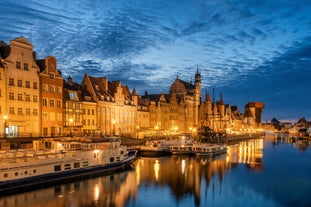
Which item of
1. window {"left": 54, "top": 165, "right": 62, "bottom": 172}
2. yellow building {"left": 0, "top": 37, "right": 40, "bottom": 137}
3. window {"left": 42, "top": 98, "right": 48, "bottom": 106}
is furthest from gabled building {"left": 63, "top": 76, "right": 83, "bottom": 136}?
window {"left": 54, "top": 165, "right": 62, "bottom": 172}

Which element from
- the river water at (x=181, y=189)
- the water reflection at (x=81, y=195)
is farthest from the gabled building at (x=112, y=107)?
the water reflection at (x=81, y=195)

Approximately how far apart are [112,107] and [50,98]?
2362cm

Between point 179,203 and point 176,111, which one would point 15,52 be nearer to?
point 179,203

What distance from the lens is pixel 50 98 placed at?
69.2 metres

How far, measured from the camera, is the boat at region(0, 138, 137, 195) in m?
41.4

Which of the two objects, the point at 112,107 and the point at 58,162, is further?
the point at 112,107

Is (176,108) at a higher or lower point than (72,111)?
higher

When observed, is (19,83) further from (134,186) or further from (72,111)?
(134,186)

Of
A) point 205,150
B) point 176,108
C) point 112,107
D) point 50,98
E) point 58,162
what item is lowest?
point 205,150

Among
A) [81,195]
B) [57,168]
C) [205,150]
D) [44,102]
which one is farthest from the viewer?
[205,150]

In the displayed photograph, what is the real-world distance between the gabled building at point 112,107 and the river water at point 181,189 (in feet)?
80.7

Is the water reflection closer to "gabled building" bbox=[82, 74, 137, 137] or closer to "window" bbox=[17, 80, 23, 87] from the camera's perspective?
"window" bbox=[17, 80, 23, 87]

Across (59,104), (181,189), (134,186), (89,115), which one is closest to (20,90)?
(59,104)

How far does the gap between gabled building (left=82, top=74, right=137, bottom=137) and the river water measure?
24.6 meters
